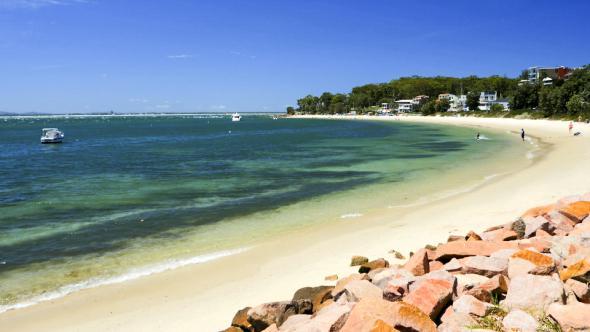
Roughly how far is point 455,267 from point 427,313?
7.34ft

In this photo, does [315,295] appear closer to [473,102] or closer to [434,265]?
[434,265]

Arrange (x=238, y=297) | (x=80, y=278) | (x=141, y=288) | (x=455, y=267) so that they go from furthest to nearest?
(x=80, y=278) → (x=141, y=288) → (x=238, y=297) → (x=455, y=267)

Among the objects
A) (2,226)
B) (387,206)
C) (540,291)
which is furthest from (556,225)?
(2,226)

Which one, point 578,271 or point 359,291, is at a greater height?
point 578,271

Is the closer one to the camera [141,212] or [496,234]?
[496,234]

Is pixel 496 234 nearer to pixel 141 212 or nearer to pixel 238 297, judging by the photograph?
pixel 238 297

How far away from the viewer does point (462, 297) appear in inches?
251

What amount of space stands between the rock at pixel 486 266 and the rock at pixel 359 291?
73.3 inches

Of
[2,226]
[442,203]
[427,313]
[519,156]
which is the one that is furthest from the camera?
[519,156]

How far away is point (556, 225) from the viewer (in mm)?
10375

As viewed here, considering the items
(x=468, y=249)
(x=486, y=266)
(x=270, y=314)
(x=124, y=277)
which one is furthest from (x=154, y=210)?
(x=486, y=266)

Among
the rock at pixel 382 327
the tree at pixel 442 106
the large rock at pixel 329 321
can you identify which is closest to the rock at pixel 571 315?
the rock at pixel 382 327

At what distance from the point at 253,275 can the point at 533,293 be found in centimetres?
702

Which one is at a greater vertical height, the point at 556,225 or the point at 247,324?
the point at 556,225
